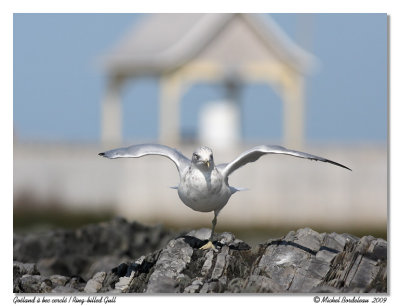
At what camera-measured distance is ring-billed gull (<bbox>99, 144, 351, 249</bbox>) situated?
38.8ft

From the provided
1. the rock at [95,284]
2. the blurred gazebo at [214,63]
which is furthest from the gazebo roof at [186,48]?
the rock at [95,284]

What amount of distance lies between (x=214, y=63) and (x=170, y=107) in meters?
1.97

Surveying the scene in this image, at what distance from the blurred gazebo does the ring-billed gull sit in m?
17.6

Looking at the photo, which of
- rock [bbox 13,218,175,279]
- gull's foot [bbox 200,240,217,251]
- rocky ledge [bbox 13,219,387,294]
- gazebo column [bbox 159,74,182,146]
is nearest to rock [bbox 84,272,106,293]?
rocky ledge [bbox 13,219,387,294]

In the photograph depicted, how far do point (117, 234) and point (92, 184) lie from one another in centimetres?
1174

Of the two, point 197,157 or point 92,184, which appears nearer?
point 197,157

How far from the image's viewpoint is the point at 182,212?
92.7ft

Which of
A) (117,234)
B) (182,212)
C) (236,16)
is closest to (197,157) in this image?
(117,234)

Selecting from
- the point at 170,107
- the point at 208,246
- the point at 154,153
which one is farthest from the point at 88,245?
the point at 170,107

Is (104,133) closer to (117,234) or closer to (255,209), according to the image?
(255,209)

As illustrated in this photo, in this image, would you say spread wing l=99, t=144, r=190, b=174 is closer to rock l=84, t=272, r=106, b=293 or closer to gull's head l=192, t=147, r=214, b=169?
gull's head l=192, t=147, r=214, b=169

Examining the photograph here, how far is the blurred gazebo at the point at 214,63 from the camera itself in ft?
99.8

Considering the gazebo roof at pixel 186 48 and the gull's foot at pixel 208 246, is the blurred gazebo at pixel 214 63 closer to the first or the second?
the gazebo roof at pixel 186 48

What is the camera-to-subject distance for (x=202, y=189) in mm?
11836
